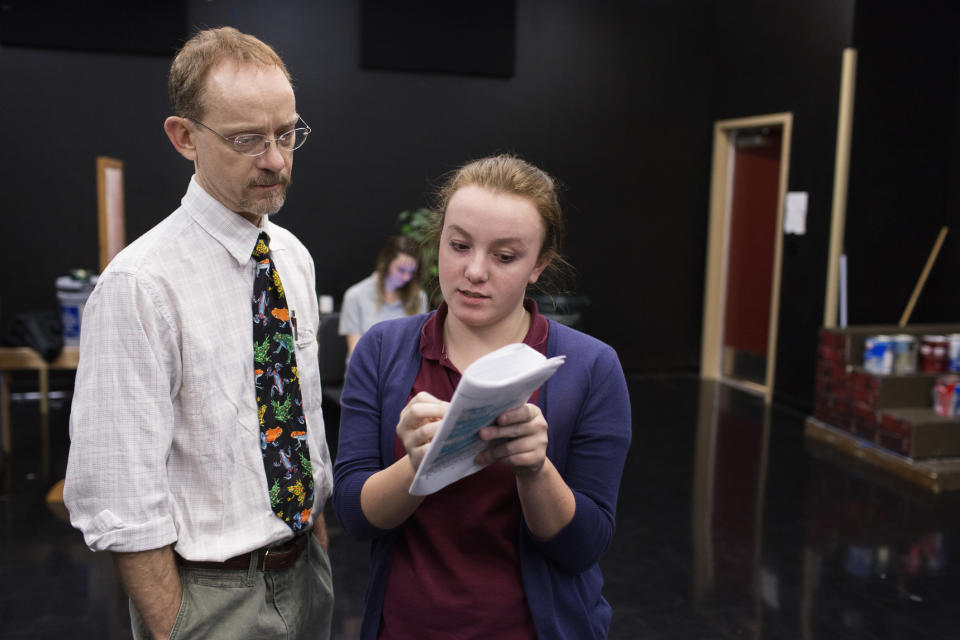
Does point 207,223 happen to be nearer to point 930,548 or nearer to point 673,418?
point 930,548

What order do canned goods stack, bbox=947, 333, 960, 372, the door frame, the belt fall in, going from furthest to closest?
1. the door frame
2. canned goods stack, bbox=947, 333, 960, 372
3. the belt

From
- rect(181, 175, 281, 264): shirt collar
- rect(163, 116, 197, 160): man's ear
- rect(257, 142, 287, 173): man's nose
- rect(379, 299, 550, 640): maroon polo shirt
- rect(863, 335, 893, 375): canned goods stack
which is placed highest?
rect(163, 116, 197, 160): man's ear

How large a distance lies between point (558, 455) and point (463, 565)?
21cm

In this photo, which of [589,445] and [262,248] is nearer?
[589,445]

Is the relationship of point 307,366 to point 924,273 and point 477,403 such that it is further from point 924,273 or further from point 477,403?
point 924,273

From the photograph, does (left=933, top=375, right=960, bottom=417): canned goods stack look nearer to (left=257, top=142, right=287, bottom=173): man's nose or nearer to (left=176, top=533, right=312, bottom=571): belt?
(left=176, top=533, right=312, bottom=571): belt

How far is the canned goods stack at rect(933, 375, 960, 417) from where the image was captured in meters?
5.01

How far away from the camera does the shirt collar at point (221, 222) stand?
1351 millimetres

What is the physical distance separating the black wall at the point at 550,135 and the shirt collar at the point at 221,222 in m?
4.43

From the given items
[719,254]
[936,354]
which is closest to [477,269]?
[936,354]

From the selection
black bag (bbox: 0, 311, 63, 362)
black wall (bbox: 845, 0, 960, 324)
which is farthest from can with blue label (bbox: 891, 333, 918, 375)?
black bag (bbox: 0, 311, 63, 362)

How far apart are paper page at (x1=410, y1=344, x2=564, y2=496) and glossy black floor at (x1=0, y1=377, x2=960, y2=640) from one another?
2.37 metres

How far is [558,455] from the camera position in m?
1.15

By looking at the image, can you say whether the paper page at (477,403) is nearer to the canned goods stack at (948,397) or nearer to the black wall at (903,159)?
the canned goods stack at (948,397)
